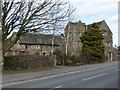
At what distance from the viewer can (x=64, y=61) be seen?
35.1 m

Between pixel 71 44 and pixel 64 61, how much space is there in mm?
27808

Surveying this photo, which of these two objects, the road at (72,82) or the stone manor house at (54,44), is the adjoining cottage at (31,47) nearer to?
the stone manor house at (54,44)

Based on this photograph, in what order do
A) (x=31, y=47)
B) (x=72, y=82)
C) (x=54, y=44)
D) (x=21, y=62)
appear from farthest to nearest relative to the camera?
(x=54, y=44), (x=31, y=47), (x=21, y=62), (x=72, y=82)

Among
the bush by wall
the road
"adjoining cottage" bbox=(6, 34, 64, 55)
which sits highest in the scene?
"adjoining cottage" bbox=(6, 34, 64, 55)

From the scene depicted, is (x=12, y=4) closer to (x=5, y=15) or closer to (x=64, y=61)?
(x=5, y=15)

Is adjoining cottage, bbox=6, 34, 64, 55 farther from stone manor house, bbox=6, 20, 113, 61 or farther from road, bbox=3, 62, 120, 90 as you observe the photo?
road, bbox=3, 62, 120, 90

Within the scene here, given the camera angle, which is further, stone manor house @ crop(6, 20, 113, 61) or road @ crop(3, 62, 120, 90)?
stone manor house @ crop(6, 20, 113, 61)

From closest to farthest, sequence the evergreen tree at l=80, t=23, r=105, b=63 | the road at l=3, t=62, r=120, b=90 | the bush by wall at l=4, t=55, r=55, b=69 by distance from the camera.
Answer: the road at l=3, t=62, r=120, b=90
the bush by wall at l=4, t=55, r=55, b=69
the evergreen tree at l=80, t=23, r=105, b=63

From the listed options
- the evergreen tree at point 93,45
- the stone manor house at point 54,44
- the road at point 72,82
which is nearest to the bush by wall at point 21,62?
the road at point 72,82

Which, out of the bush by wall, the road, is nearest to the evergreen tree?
the bush by wall

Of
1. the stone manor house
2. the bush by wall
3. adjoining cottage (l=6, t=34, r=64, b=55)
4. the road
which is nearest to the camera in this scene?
the road

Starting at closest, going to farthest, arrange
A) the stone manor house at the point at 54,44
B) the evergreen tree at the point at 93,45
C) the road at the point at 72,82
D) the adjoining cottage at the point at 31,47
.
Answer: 1. the road at the point at 72,82
2. the evergreen tree at the point at 93,45
3. the stone manor house at the point at 54,44
4. the adjoining cottage at the point at 31,47

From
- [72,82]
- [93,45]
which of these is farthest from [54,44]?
[72,82]

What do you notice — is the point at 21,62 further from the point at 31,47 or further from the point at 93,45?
the point at 31,47
